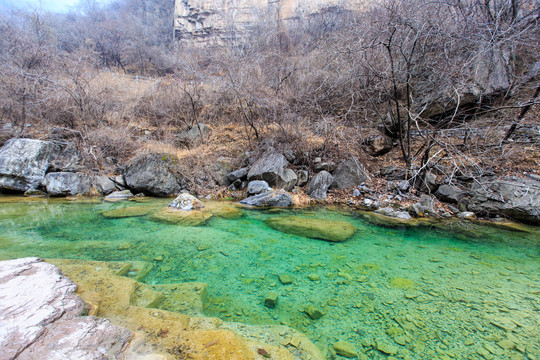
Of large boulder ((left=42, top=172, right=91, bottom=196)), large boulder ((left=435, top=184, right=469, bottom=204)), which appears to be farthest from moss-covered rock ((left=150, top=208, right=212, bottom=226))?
large boulder ((left=435, top=184, right=469, bottom=204))

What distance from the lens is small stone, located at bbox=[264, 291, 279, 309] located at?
8.70ft

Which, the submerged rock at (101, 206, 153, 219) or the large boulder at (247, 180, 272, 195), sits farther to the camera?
the large boulder at (247, 180, 272, 195)

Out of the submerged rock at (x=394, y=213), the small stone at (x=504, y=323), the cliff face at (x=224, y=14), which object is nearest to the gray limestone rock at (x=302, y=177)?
the submerged rock at (x=394, y=213)

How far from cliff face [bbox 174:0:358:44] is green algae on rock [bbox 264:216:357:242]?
2851 centimetres

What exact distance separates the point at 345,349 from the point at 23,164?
10913 millimetres

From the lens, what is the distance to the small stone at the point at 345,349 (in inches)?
79.0

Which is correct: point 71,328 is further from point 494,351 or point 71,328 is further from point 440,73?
point 440,73

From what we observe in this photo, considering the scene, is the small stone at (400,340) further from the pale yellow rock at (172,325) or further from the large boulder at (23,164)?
the large boulder at (23,164)

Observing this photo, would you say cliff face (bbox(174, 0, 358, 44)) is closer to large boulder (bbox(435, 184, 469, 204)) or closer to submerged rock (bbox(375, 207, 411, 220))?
large boulder (bbox(435, 184, 469, 204))

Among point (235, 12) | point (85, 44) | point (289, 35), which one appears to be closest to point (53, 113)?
point (289, 35)

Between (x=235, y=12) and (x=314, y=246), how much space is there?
3565 centimetres

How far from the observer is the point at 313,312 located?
8.33ft

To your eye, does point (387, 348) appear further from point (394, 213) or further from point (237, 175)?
point (237, 175)

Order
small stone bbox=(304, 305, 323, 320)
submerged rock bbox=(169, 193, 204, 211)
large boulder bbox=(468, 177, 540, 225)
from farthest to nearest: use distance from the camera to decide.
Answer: submerged rock bbox=(169, 193, 204, 211) → large boulder bbox=(468, 177, 540, 225) → small stone bbox=(304, 305, 323, 320)
